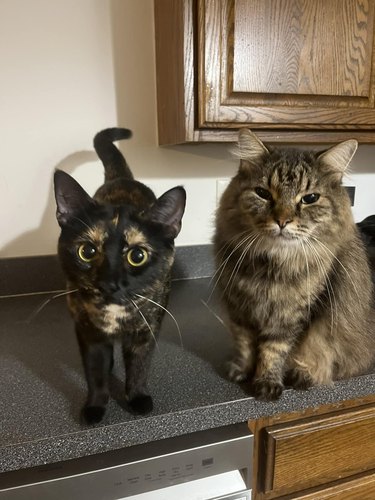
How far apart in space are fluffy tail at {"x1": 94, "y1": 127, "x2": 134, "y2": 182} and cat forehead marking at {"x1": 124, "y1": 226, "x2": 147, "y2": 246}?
43cm

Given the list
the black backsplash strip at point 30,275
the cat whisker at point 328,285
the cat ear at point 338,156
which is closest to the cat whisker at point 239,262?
the cat whisker at point 328,285

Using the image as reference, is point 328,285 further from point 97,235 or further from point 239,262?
point 97,235

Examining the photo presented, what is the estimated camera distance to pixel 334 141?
41.5 inches

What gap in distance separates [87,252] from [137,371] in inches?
10.9

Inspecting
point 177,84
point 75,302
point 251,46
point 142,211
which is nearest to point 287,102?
point 251,46

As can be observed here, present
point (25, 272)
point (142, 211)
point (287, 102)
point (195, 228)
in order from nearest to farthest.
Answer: point (142, 211) < point (287, 102) < point (25, 272) < point (195, 228)

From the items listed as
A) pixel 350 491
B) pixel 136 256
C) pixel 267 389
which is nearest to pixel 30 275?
pixel 136 256

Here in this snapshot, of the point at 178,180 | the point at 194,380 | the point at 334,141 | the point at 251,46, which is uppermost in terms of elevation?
the point at 251,46

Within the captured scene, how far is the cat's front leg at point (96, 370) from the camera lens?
72 centimetres

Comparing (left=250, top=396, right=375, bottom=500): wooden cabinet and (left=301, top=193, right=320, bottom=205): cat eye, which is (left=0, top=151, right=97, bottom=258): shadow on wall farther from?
(left=250, top=396, right=375, bottom=500): wooden cabinet

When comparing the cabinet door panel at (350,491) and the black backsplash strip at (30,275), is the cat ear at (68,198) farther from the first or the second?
the cabinet door panel at (350,491)

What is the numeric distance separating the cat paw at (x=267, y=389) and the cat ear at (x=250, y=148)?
47 centimetres

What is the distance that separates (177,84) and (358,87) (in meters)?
0.48

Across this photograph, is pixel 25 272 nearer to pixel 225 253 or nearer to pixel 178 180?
pixel 178 180
